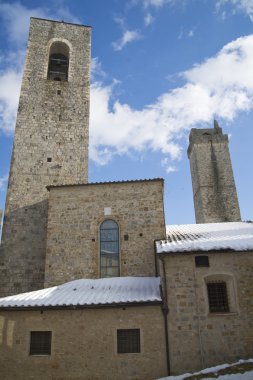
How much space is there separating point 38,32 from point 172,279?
60.2 feet

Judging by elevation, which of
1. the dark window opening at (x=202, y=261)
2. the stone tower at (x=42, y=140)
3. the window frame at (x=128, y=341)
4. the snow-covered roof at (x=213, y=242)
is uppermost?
the stone tower at (x=42, y=140)

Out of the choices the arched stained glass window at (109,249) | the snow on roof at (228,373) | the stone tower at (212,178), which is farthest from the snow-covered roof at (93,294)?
the stone tower at (212,178)

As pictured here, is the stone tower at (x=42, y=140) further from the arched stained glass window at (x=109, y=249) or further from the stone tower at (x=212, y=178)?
the stone tower at (x=212, y=178)

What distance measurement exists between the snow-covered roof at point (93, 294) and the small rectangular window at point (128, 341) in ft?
3.15

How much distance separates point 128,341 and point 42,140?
12.1m

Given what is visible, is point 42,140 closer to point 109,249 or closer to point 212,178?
point 109,249

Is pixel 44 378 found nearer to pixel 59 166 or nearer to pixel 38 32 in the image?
pixel 59 166

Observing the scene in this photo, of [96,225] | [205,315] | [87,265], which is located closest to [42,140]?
[96,225]

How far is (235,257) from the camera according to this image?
33.2ft

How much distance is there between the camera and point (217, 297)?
10.1 meters

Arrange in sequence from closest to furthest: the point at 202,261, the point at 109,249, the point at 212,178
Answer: the point at 202,261 → the point at 109,249 → the point at 212,178

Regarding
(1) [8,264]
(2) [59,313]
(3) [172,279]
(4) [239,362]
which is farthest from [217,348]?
(1) [8,264]

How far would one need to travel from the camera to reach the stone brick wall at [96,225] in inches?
504

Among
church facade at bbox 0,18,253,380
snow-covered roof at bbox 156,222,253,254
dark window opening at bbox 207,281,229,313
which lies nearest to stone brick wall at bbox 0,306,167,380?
church facade at bbox 0,18,253,380
